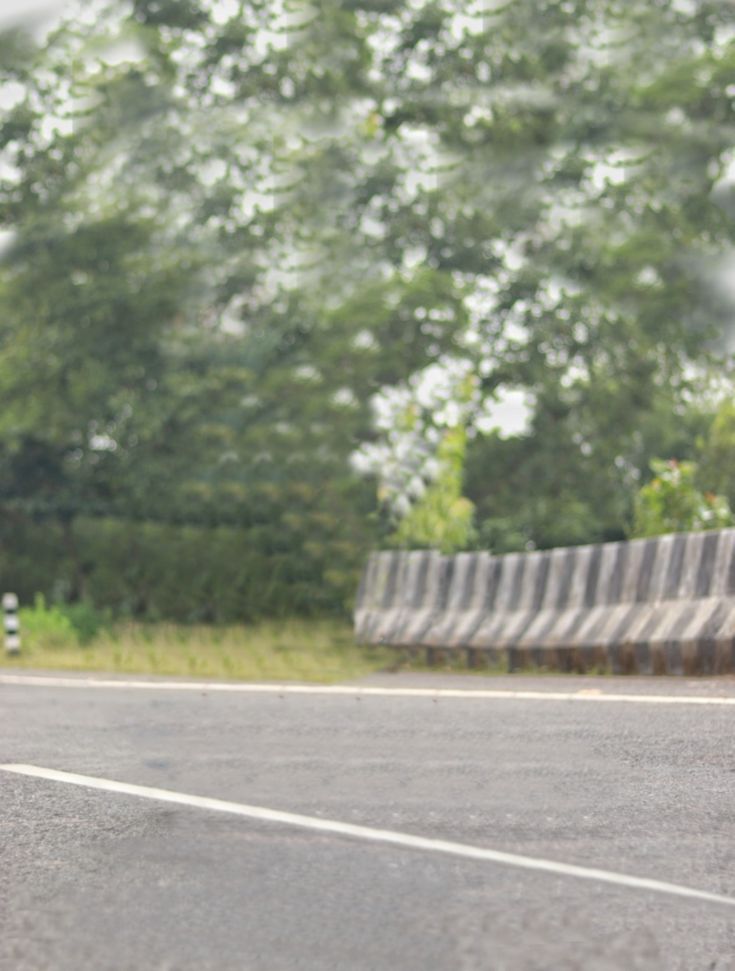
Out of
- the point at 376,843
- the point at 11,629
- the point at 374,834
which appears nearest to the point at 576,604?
the point at 11,629

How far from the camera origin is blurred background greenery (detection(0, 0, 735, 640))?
20594 millimetres

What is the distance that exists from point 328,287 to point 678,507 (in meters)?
8.44

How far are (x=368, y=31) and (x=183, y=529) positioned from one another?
850 cm

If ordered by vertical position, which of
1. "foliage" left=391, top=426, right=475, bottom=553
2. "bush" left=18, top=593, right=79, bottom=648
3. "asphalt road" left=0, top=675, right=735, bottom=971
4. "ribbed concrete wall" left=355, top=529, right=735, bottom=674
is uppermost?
"foliage" left=391, top=426, right=475, bottom=553

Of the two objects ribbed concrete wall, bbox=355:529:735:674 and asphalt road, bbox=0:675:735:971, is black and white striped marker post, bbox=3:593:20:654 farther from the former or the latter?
asphalt road, bbox=0:675:735:971

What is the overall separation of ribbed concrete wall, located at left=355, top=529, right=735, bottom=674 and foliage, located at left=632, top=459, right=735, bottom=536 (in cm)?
248

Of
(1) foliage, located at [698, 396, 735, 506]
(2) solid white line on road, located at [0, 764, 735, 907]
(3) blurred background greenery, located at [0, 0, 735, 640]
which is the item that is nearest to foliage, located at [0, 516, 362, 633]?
(3) blurred background greenery, located at [0, 0, 735, 640]

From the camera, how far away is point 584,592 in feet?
40.2

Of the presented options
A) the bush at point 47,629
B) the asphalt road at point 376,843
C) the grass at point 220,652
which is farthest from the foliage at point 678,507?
the bush at point 47,629

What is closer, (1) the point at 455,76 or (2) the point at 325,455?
(2) the point at 325,455

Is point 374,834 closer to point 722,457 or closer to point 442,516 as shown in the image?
point 442,516

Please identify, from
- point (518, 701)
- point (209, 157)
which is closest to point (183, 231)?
point (209, 157)

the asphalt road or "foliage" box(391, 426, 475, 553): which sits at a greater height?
"foliage" box(391, 426, 475, 553)

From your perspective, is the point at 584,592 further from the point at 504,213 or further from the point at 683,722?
the point at 504,213
